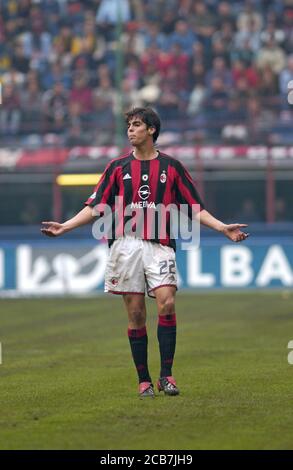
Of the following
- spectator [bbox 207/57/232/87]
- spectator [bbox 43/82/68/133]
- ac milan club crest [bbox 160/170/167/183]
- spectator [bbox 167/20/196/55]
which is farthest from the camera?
spectator [bbox 167/20/196/55]

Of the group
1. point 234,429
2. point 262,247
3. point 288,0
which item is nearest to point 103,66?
point 288,0

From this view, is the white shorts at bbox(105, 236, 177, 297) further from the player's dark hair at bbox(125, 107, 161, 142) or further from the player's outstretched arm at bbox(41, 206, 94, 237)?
the player's dark hair at bbox(125, 107, 161, 142)

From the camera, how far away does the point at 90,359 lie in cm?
1285

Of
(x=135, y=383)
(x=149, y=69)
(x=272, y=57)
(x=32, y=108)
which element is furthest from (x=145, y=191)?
(x=272, y=57)

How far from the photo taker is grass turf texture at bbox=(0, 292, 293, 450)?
7559 millimetres

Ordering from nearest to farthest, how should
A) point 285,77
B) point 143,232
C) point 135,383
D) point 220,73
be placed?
point 143,232
point 135,383
point 285,77
point 220,73

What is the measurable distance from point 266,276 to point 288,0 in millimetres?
9639

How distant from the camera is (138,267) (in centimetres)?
939

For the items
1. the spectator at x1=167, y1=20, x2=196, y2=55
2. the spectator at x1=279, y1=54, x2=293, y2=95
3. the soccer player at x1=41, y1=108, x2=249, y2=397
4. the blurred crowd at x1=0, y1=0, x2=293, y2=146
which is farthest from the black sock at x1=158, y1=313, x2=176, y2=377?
the spectator at x1=167, y1=20, x2=196, y2=55

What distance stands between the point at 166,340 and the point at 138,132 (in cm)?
161

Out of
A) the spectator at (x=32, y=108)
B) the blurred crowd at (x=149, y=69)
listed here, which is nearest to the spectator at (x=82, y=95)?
the blurred crowd at (x=149, y=69)

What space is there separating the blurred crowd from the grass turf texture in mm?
8275

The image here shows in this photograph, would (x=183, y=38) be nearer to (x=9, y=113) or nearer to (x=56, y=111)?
(x=56, y=111)

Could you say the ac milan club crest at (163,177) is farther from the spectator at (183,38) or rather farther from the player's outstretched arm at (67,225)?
the spectator at (183,38)
